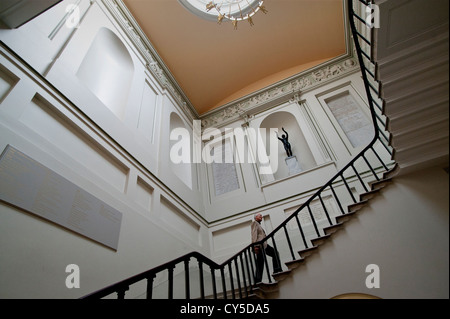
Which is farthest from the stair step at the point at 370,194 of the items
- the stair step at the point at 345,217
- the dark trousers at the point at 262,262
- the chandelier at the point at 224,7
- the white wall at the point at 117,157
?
the chandelier at the point at 224,7

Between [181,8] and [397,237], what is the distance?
861 cm

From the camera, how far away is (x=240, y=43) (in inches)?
372

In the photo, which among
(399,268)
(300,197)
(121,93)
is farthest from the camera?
(300,197)

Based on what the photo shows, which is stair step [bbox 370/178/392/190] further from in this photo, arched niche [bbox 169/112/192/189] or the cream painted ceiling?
the cream painted ceiling

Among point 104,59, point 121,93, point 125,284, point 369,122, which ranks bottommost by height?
point 125,284

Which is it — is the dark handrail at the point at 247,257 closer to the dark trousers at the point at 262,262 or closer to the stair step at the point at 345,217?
the dark trousers at the point at 262,262

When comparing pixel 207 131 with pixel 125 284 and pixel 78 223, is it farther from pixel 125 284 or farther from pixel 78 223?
pixel 125 284

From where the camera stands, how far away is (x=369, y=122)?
7738 millimetres

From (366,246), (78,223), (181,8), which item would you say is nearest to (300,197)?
(366,246)

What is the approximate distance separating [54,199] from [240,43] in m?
8.12

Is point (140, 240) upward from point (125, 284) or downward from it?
upward

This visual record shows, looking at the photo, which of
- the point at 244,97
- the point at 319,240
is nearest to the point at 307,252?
the point at 319,240

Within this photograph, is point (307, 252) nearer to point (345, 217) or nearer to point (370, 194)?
point (345, 217)

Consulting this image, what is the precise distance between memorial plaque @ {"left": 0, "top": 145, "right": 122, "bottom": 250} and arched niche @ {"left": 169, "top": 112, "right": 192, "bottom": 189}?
383cm
